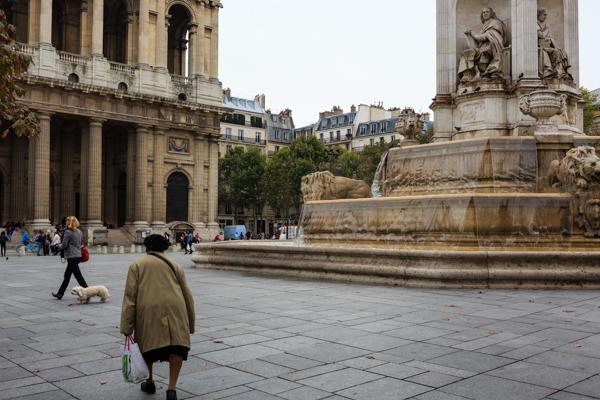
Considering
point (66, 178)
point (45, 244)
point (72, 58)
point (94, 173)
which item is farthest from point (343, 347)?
point (66, 178)

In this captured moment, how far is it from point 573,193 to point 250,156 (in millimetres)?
59607

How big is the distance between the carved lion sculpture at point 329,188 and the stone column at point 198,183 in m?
33.2

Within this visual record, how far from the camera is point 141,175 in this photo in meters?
44.2

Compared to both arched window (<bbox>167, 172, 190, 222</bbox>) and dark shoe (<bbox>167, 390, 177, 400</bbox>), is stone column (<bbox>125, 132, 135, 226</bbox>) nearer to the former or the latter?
arched window (<bbox>167, 172, 190, 222</bbox>)

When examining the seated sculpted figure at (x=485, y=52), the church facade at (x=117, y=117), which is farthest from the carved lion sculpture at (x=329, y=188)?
the church facade at (x=117, y=117)

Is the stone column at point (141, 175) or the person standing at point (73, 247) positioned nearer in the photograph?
the person standing at point (73, 247)

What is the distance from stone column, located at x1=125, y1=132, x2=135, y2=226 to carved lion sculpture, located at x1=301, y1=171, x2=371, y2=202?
31158mm

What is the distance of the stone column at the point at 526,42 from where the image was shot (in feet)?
45.1

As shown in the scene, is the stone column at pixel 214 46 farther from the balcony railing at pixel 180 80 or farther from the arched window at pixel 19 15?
the arched window at pixel 19 15

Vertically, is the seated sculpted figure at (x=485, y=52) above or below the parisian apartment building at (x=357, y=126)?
below

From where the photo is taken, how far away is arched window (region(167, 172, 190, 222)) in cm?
4697

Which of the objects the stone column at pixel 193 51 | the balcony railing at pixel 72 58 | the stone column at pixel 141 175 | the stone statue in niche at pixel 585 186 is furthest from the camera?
the stone column at pixel 193 51

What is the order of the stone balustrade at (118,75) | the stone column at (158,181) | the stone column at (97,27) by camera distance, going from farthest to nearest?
1. the stone column at (158,181)
2. the stone column at (97,27)
3. the stone balustrade at (118,75)

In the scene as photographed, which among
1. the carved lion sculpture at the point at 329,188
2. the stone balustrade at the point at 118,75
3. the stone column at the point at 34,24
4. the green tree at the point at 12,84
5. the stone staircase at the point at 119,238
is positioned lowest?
the stone staircase at the point at 119,238
